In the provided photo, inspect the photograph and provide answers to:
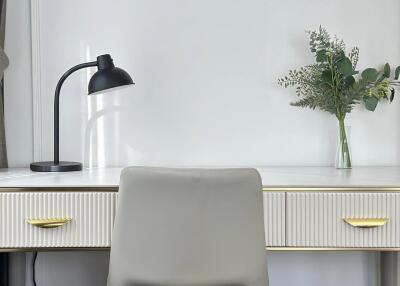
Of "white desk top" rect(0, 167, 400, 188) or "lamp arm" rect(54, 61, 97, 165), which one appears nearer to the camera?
"white desk top" rect(0, 167, 400, 188)

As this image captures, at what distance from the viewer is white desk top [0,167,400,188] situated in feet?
4.95

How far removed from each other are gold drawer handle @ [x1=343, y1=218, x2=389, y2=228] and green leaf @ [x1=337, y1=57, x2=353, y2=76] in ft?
1.94

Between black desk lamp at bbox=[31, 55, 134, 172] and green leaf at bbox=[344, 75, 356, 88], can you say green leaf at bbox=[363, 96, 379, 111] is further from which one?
black desk lamp at bbox=[31, 55, 134, 172]

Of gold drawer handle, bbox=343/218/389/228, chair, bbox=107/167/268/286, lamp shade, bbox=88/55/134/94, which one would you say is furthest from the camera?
lamp shade, bbox=88/55/134/94

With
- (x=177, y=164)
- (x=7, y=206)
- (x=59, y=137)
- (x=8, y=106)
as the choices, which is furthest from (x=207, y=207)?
(x=8, y=106)

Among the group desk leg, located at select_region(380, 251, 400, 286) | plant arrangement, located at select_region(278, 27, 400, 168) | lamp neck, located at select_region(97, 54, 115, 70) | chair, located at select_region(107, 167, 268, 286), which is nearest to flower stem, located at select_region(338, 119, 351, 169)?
plant arrangement, located at select_region(278, 27, 400, 168)

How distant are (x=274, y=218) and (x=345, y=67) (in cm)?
66

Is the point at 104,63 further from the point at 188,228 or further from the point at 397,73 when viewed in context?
the point at 397,73

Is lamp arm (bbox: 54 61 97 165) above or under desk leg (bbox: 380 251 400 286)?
above

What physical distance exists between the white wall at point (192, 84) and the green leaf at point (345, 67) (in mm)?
168

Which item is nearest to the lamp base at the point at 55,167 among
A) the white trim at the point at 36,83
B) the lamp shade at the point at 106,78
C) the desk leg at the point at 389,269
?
the white trim at the point at 36,83

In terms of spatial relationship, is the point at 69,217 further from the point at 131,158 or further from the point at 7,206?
the point at 131,158

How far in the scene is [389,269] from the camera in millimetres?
1918

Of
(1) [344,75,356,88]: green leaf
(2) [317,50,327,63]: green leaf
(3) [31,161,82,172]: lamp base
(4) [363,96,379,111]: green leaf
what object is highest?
(2) [317,50,327,63]: green leaf
